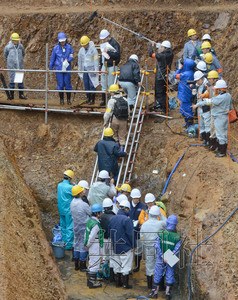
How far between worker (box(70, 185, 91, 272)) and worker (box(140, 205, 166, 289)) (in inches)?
70.6

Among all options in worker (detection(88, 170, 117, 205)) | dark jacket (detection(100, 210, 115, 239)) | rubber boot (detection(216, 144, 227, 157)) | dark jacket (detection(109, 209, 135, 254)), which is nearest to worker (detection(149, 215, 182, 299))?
dark jacket (detection(109, 209, 135, 254))

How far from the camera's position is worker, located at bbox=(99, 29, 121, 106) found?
2488 centimetres

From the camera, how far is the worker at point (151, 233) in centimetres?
2008

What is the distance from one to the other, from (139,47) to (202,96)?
8.73 meters

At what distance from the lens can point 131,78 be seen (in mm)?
24203

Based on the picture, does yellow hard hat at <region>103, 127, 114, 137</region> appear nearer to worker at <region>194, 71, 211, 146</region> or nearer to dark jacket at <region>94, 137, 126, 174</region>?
dark jacket at <region>94, 137, 126, 174</region>

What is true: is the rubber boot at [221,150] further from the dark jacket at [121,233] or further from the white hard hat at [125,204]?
the dark jacket at [121,233]

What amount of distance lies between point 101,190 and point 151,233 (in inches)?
86.3

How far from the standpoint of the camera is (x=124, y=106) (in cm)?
2328

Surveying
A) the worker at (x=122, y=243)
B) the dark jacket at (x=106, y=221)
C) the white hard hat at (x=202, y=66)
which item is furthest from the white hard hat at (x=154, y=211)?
the white hard hat at (x=202, y=66)

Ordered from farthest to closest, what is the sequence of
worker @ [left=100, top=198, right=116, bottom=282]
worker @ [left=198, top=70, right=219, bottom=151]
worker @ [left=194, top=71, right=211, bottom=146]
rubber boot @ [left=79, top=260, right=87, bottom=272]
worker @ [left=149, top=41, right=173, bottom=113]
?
1. worker @ [left=149, top=41, right=173, bottom=113]
2. worker @ [left=194, top=71, right=211, bottom=146]
3. rubber boot @ [left=79, top=260, right=87, bottom=272]
4. worker @ [left=198, top=70, right=219, bottom=151]
5. worker @ [left=100, top=198, right=116, bottom=282]

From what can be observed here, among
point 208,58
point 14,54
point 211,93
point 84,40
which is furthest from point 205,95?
point 14,54

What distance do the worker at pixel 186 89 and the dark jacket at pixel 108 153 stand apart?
2329mm

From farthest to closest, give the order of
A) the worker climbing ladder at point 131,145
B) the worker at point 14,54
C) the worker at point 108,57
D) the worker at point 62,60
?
1. the worker at point 14,54
2. the worker at point 62,60
3. the worker at point 108,57
4. the worker climbing ladder at point 131,145
